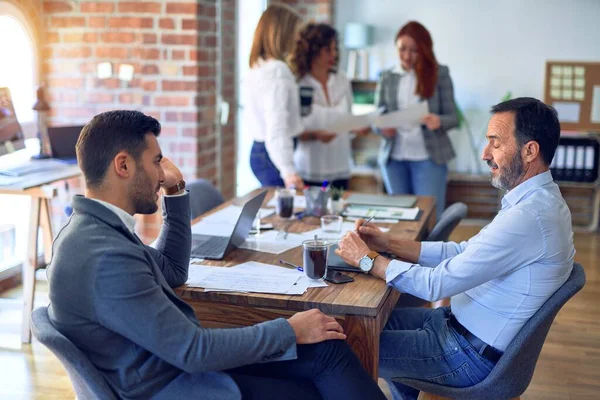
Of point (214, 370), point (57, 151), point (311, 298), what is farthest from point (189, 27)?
point (214, 370)

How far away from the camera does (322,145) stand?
3.90 metres

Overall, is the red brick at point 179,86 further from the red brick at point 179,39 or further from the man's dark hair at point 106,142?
the man's dark hair at point 106,142

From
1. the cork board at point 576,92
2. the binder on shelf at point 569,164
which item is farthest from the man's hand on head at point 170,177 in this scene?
the cork board at point 576,92

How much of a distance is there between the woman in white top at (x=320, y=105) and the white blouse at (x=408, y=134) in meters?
0.35

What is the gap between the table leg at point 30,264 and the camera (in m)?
3.37

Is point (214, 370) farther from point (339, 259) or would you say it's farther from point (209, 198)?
point (209, 198)

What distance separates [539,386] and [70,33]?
2974 millimetres

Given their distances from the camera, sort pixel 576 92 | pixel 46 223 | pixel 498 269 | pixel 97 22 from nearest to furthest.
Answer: pixel 498 269 < pixel 46 223 < pixel 97 22 < pixel 576 92

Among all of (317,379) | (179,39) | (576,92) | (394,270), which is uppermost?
(179,39)

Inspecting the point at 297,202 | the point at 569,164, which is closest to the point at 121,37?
the point at 297,202

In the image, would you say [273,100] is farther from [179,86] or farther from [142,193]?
[142,193]

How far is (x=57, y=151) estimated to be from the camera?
145 inches

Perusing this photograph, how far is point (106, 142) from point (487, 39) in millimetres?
5501

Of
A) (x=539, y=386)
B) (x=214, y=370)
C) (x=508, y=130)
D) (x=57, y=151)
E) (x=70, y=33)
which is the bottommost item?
(x=539, y=386)
